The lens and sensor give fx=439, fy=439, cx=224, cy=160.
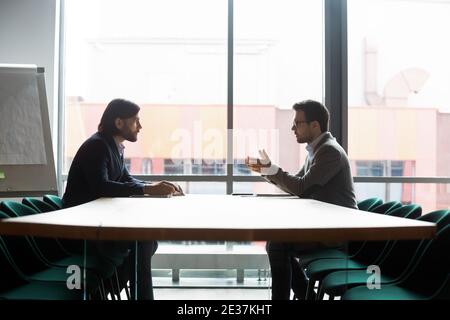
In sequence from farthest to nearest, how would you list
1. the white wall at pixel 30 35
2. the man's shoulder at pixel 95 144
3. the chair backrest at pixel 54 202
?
the white wall at pixel 30 35 → the chair backrest at pixel 54 202 → the man's shoulder at pixel 95 144

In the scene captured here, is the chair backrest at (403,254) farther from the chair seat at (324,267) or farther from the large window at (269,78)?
the large window at (269,78)

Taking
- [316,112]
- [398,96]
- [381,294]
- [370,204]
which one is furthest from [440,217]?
[398,96]

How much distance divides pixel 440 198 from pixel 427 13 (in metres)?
1.88

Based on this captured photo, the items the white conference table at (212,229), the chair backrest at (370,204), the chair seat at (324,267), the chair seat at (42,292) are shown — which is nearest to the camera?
the white conference table at (212,229)

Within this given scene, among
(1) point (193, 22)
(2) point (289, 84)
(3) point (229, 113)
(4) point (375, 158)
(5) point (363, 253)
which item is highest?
(1) point (193, 22)

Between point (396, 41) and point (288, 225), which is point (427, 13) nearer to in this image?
point (396, 41)

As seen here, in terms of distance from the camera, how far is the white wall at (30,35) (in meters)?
4.18

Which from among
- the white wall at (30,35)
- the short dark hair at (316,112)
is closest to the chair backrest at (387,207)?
the short dark hair at (316,112)

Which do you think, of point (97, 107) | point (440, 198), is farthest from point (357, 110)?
point (97, 107)

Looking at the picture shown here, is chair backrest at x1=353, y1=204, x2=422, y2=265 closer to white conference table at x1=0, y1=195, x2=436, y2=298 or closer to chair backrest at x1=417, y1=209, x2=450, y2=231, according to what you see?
chair backrest at x1=417, y1=209, x2=450, y2=231

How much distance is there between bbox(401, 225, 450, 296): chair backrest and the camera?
5.96 ft

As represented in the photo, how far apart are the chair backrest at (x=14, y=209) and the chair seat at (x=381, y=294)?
1.64 meters

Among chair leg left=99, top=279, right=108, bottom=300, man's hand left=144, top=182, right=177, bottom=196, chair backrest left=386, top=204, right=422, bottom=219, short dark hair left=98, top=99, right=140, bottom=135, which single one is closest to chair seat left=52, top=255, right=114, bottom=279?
chair leg left=99, top=279, right=108, bottom=300

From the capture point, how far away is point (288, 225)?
57.3 inches
